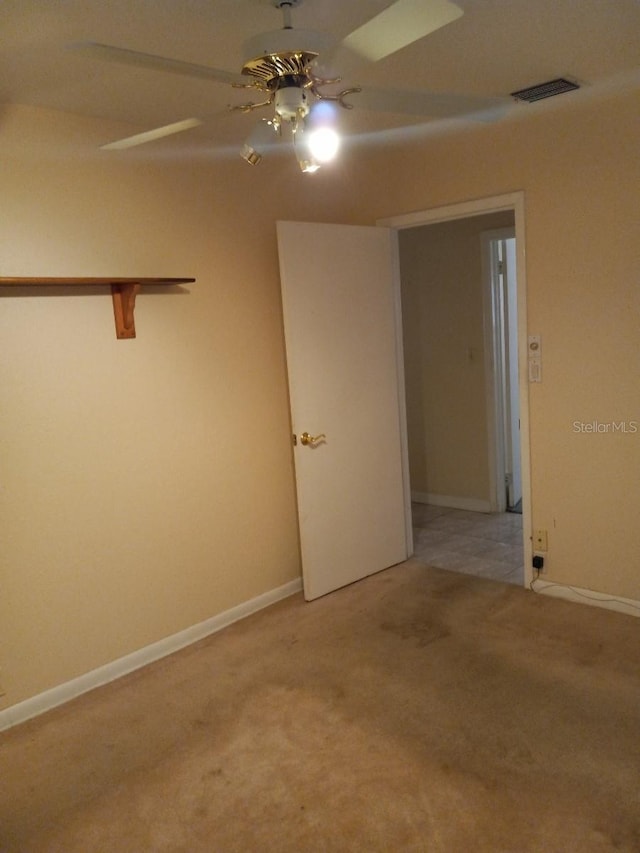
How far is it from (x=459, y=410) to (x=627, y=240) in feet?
7.34

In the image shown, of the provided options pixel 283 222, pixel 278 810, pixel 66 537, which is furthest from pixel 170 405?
pixel 278 810

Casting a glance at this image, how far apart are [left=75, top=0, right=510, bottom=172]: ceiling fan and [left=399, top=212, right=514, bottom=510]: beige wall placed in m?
2.79

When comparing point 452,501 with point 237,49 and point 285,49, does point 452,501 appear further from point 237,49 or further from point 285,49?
point 285,49

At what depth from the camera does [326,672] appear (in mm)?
2785

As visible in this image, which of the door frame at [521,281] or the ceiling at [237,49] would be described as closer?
the ceiling at [237,49]

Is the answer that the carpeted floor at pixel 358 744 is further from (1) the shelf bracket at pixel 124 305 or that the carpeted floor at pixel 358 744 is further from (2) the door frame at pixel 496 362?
(2) the door frame at pixel 496 362

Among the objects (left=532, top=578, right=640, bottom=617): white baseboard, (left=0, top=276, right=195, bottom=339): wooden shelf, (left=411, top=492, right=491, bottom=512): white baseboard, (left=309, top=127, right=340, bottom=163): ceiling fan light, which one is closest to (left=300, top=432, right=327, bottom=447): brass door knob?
(left=0, top=276, right=195, bottom=339): wooden shelf

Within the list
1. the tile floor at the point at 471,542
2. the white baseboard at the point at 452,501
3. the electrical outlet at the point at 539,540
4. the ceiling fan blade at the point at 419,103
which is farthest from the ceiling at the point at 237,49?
the white baseboard at the point at 452,501

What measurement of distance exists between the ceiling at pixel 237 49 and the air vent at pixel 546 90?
5 cm

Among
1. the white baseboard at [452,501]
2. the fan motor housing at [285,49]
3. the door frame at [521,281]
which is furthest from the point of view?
the white baseboard at [452,501]

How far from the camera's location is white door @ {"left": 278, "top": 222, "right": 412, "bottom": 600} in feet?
10.9

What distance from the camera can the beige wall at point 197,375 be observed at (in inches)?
102

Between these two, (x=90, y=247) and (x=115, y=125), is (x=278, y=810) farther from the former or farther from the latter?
(x=115, y=125)

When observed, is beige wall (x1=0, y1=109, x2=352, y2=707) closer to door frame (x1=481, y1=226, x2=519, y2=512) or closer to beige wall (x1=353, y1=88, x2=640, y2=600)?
beige wall (x1=353, y1=88, x2=640, y2=600)
